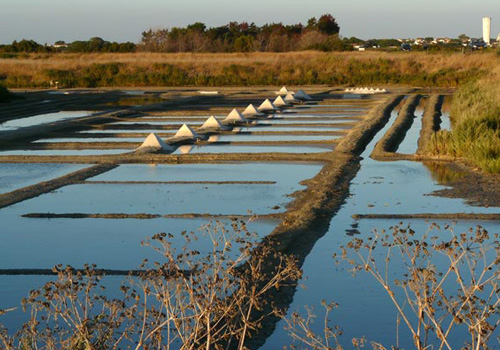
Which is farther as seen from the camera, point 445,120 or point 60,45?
point 60,45

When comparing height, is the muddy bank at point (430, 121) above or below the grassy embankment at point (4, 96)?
below

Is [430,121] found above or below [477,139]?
below

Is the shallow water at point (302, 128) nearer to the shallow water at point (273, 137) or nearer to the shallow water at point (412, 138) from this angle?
the shallow water at point (273, 137)

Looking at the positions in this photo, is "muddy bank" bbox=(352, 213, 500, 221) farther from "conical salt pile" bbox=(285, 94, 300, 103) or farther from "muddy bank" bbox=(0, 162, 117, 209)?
"conical salt pile" bbox=(285, 94, 300, 103)

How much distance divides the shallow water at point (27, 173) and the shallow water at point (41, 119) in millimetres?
6098

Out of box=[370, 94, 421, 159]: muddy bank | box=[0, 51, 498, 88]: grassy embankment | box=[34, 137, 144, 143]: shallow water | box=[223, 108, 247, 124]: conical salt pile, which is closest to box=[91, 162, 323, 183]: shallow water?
box=[370, 94, 421, 159]: muddy bank

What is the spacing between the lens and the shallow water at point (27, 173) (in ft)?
36.4

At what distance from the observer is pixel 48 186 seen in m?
10.7

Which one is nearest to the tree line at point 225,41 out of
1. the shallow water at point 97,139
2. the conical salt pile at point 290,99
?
the conical salt pile at point 290,99

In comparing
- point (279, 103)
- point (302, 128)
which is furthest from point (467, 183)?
point (279, 103)

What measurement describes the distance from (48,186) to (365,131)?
718 cm

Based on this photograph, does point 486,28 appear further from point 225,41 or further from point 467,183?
point 467,183

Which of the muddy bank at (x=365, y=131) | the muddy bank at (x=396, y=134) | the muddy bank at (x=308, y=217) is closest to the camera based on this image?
the muddy bank at (x=308, y=217)

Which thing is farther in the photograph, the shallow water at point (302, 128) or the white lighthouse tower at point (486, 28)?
the white lighthouse tower at point (486, 28)
